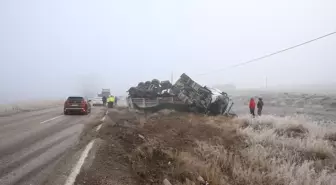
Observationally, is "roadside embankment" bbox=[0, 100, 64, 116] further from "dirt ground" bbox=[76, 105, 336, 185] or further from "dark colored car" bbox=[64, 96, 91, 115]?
"dirt ground" bbox=[76, 105, 336, 185]

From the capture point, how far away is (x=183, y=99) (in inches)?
707

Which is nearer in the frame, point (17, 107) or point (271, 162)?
point (271, 162)

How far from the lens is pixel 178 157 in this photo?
6.00 meters

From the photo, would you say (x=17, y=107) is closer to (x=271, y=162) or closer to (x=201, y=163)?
(x=201, y=163)

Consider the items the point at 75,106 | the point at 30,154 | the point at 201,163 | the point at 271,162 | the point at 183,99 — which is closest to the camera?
the point at 201,163

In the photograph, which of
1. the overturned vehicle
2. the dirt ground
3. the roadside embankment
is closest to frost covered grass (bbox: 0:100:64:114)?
A: the roadside embankment

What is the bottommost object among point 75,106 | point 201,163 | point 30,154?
point 201,163

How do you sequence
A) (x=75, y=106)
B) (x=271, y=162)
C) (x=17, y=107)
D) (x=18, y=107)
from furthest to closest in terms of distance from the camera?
(x=18, y=107)
(x=17, y=107)
(x=75, y=106)
(x=271, y=162)

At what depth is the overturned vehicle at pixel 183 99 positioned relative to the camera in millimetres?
18312

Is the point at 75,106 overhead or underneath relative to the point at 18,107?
overhead

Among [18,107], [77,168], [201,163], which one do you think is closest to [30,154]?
[77,168]

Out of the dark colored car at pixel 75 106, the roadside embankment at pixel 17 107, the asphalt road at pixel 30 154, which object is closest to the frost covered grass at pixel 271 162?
the asphalt road at pixel 30 154

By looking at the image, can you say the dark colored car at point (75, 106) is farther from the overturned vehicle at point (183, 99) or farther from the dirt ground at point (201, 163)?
the dirt ground at point (201, 163)

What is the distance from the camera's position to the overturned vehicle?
721 inches
